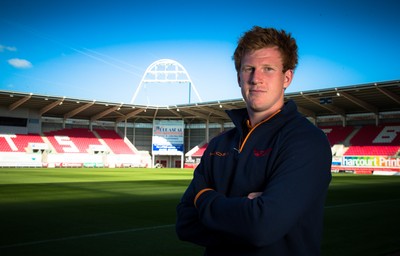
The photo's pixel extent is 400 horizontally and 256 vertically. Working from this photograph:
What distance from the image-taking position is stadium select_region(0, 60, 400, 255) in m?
7.40

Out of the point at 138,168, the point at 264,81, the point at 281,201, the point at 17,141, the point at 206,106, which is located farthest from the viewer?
the point at 206,106

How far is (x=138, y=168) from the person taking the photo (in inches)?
2135

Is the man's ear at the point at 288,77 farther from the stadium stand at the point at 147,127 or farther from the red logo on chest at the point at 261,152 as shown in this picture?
the stadium stand at the point at 147,127

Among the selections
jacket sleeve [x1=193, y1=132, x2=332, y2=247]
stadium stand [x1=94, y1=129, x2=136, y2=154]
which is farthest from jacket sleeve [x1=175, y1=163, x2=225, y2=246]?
stadium stand [x1=94, y1=129, x2=136, y2=154]

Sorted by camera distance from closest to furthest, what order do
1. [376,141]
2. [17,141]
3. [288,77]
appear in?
[288,77] < [376,141] < [17,141]

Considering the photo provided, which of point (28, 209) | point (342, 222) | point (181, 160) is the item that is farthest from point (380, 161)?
point (28, 209)

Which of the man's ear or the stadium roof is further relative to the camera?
the stadium roof

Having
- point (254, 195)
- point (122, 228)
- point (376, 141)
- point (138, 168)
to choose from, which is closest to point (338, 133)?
point (376, 141)

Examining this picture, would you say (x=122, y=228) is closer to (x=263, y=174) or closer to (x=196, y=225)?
(x=196, y=225)

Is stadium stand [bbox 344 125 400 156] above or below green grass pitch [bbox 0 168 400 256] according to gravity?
above

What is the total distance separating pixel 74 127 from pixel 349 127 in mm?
44955

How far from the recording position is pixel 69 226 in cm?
839

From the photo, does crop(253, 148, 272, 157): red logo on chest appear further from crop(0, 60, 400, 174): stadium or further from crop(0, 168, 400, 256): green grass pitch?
crop(0, 60, 400, 174): stadium

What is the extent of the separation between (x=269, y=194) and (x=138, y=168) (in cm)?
5350
